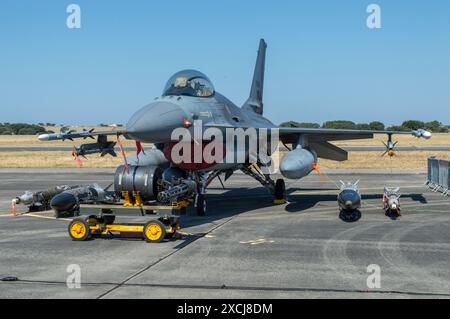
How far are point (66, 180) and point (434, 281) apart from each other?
26.2m

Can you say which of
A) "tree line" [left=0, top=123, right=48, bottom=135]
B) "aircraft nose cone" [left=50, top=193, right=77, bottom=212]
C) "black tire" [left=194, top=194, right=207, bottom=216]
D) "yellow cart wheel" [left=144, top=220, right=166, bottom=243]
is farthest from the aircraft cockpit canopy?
"tree line" [left=0, top=123, right=48, bottom=135]

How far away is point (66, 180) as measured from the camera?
3077 centimetres

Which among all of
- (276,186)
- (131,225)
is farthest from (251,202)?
(131,225)

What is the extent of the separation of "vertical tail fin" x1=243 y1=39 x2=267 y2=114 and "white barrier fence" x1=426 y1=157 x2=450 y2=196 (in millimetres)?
9224

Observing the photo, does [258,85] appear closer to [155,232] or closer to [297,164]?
[297,164]

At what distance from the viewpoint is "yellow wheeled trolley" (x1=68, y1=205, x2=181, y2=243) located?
1184 centimetres

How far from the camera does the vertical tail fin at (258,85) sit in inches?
949

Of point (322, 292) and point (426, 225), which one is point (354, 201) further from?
point (322, 292)

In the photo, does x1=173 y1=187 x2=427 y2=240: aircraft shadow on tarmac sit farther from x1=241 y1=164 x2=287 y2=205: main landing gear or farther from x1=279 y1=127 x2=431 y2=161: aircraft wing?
x1=279 y1=127 x2=431 y2=161: aircraft wing

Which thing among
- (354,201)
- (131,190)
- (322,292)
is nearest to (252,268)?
(322,292)

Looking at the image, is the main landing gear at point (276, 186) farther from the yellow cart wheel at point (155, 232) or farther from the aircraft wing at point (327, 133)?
the yellow cart wheel at point (155, 232)

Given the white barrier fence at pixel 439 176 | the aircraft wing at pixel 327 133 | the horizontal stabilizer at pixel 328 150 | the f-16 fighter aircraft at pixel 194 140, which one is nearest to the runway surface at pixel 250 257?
the f-16 fighter aircraft at pixel 194 140

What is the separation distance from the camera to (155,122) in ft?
41.2

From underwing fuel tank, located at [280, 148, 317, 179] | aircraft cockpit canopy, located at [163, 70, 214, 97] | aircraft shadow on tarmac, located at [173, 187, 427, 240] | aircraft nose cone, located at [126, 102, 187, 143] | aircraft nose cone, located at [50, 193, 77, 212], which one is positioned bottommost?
aircraft shadow on tarmac, located at [173, 187, 427, 240]
